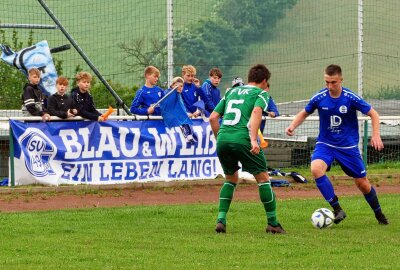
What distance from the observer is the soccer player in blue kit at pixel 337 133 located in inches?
499

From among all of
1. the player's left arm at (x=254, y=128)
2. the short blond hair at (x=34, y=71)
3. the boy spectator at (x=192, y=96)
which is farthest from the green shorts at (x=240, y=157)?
the boy spectator at (x=192, y=96)

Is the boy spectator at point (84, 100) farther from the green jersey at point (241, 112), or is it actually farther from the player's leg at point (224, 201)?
the green jersey at point (241, 112)

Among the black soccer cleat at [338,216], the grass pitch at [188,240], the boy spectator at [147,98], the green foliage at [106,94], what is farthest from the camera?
the green foliage at [106,94]

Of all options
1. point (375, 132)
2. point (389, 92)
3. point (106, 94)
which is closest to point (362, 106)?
point (375, 132)

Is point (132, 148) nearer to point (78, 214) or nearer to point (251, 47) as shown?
point (78, 214)

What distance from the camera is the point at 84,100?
17.6 metres

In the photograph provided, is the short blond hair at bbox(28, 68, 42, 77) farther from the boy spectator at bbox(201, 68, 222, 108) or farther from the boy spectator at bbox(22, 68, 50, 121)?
the boy spectator at bbox(201, 68, 222, 108)

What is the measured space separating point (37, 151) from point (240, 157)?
6256mm

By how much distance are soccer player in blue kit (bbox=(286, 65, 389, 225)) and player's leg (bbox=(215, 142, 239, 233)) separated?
3.67ft

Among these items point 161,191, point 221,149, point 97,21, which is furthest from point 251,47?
point 221,149

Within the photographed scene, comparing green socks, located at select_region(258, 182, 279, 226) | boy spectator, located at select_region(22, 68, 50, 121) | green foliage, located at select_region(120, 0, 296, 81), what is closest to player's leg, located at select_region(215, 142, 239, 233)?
green socks, located at select_region(258, 182, 279, 226)

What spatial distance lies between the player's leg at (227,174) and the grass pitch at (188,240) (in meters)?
0.18

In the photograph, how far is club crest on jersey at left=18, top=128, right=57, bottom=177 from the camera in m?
17.1

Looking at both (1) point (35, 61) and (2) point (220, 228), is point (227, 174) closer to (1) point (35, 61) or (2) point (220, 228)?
(2) point (220, 228)
